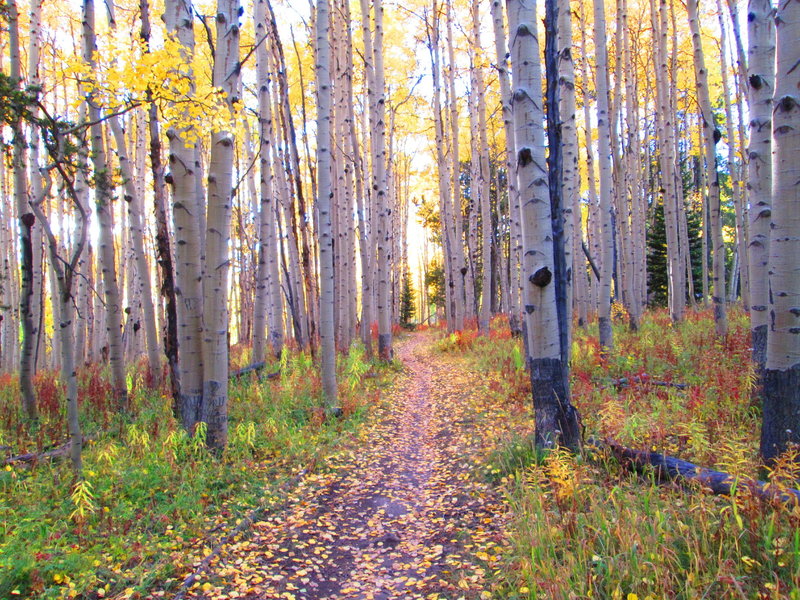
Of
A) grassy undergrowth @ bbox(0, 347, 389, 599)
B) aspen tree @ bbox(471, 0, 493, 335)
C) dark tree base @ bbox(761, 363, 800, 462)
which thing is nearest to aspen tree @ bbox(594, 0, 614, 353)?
aspen tree @ bbox(471, 0, 493, 335)

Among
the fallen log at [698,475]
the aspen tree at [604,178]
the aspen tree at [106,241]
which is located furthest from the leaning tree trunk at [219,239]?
the aspen tree at [604,178]

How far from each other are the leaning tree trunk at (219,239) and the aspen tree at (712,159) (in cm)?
734

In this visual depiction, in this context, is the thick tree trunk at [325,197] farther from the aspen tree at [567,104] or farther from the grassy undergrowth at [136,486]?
the aspen tree at [567,104]

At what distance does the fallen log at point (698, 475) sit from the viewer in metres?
2.57

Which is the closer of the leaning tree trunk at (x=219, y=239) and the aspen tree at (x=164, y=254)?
the leaning tree trunk at (x=219, y=239)


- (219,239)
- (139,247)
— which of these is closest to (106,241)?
(139,247)

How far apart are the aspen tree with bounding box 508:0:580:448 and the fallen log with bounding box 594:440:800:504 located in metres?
0.44

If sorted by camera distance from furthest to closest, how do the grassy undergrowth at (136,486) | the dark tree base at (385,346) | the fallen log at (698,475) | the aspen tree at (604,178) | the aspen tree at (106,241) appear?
the dark tree base at (385,346) < the aspen tree at (604,178) < the aspen tree at (106,241) < the grassy undergrowth at (136,486) < the fallen log at (698,475)

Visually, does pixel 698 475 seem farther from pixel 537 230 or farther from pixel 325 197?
pixel 325 197

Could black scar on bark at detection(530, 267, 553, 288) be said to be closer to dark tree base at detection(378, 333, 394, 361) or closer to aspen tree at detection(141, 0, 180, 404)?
aspen tree at detection(141, 0, 180, 404)

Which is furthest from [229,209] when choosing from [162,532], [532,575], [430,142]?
[430,142]

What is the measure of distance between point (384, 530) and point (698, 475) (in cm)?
242

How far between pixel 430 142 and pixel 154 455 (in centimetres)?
1942

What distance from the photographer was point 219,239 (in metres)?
5.09
